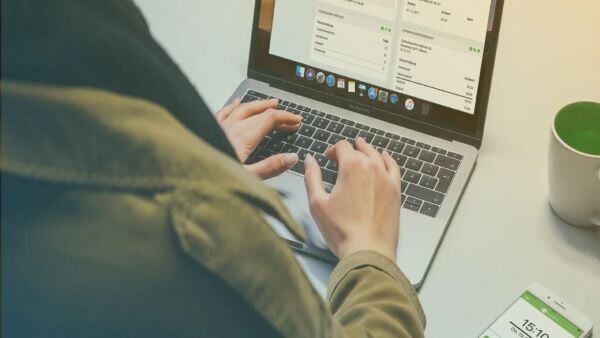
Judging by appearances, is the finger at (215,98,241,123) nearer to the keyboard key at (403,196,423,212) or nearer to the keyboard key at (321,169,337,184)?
the keyboard key at (321,169,337,184)

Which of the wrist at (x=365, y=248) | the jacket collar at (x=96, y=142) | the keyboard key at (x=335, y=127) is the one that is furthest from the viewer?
the keyboard key at (x=335, y=127)

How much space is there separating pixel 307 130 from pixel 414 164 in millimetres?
150

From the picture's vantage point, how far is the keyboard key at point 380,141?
959mm

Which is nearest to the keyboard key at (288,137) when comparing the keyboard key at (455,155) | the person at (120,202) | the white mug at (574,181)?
the keyboard key at (455,155)

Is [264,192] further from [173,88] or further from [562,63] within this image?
[562,63]

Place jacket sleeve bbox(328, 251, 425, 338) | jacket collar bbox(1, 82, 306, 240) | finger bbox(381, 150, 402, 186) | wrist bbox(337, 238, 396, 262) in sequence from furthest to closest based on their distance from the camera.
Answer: finger bbox(381, 150, 402, 186) < wrist bbox(337, 238, 396, 262) < jacket sleeve bbox(328, 251, 425, 338) < jacket collar bbox(1, 82, 306, 240)

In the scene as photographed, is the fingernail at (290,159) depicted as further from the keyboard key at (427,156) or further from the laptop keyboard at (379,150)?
the keyboard key at (427,156)

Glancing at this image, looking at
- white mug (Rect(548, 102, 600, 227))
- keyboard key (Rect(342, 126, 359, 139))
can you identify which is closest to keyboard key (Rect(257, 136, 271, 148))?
keyboard key (Rect(342, 126, 359, 139))

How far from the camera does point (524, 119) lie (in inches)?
39.3

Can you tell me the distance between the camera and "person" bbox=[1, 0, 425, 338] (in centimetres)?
32

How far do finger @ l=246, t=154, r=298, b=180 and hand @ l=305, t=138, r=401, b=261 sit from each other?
3cm

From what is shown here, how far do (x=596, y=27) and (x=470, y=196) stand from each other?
37cm

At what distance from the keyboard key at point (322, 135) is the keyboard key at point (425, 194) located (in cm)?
14

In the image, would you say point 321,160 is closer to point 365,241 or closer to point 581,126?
point 365,241
